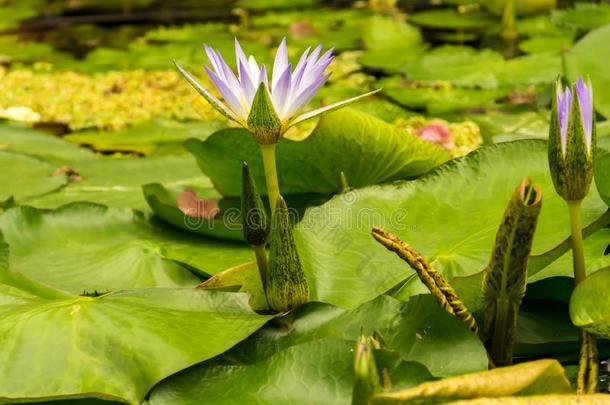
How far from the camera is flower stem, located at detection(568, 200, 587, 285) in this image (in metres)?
0.88

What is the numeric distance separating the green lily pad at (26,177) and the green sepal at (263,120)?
2.77 feet

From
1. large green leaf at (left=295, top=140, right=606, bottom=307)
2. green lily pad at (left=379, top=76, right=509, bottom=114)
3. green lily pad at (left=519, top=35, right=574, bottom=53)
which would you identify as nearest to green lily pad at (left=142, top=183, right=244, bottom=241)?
large green leaf at (left=295, top=140, right=606, bottom=307)

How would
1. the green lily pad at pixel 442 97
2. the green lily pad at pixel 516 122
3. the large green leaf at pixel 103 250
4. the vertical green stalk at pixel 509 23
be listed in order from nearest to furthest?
the large green leaf at pixel 103 250 → the green lily pad at pixel 516 122 → the green lily pad at pixel 442 97 → the vertical green stalk at pixel 509 23

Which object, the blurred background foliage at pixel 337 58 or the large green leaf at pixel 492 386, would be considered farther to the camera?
the blurred background foliage at pixel 337 58

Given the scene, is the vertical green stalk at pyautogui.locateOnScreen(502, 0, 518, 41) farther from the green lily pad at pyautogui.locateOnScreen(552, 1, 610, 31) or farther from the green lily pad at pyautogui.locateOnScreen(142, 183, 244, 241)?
the green lily pad at pyautogui.locateOnScreen(142, 183, 244, 241)

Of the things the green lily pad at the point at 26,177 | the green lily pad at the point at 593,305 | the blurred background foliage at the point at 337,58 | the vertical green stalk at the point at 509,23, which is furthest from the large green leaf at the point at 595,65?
the vertical green stalk at the point at 509,23

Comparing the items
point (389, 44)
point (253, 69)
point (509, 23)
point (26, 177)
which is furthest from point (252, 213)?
point (509, 23)

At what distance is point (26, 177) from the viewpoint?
1794 millimetres

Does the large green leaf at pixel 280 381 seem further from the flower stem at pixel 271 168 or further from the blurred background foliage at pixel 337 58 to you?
the blurred background foliage at pixel 337 58

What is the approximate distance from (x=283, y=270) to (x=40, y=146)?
131cm

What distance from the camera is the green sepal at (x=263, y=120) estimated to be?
91 centimetres

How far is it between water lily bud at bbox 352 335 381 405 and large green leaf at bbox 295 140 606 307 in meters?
0.32

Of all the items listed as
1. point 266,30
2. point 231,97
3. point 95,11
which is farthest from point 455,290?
point 95,11

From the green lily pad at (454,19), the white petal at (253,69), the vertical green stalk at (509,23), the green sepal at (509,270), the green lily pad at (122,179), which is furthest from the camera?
the green lily pad at (454,19)
